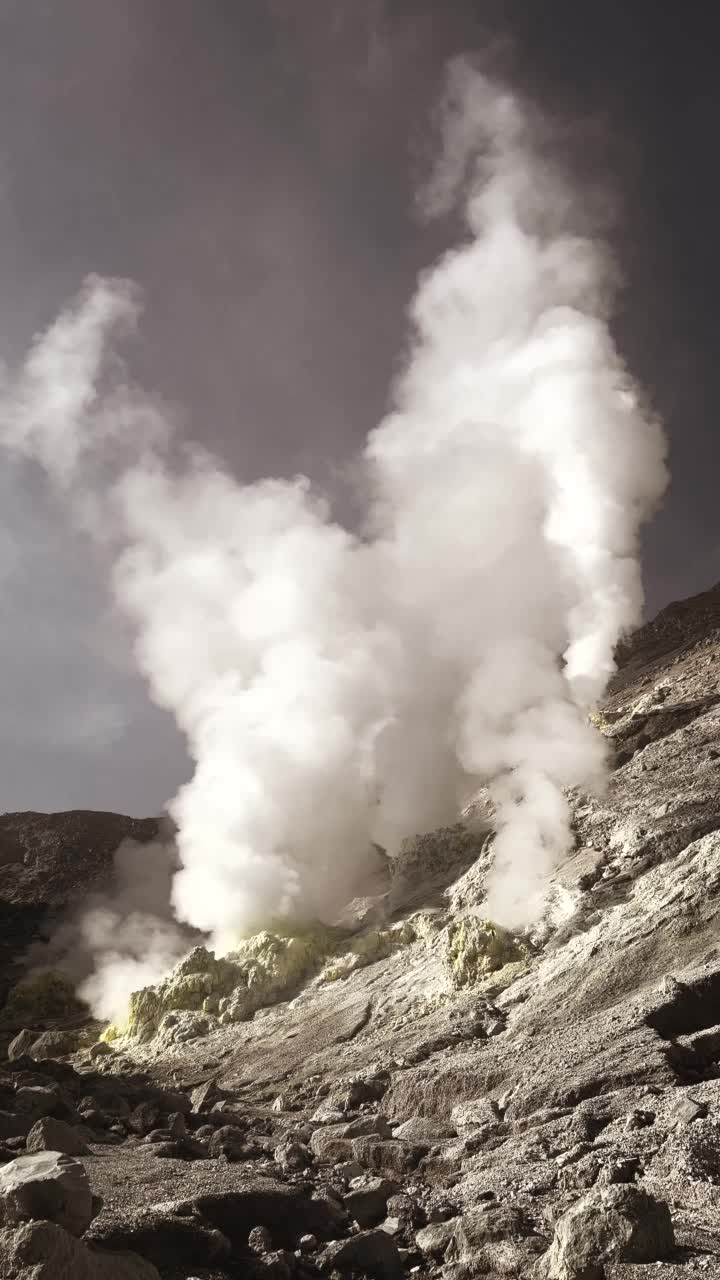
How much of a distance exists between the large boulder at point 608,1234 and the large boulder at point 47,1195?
5.63m

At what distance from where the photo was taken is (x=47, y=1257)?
7.70m

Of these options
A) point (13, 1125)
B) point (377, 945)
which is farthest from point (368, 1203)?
point (377, 945)

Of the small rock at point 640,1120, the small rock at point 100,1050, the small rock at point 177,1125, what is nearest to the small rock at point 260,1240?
the small rock at point 640,1120

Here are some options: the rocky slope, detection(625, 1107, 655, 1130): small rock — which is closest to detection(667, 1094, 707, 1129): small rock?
the rocky slope

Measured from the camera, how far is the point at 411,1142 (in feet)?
51.2

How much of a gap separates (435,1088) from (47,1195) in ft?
41.0

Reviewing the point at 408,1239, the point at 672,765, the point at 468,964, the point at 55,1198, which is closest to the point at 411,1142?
the point at 408,1239

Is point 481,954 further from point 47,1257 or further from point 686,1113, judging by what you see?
point 47,1257

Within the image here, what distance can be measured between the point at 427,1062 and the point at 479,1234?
1190cm

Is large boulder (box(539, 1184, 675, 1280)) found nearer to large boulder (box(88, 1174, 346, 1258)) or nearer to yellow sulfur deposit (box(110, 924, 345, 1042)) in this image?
large boulder (box(88, 1174, 346, 1258))

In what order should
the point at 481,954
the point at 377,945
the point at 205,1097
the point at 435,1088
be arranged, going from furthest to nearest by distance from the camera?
the point at 377,945 → the point at 481,954 → the point at 205,1097 → the point at 435,1088

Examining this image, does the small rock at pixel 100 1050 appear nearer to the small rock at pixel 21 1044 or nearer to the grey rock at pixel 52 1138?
the small rock at pixel 21 1044

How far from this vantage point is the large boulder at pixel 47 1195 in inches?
331

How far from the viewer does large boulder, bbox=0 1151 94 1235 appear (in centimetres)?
840
